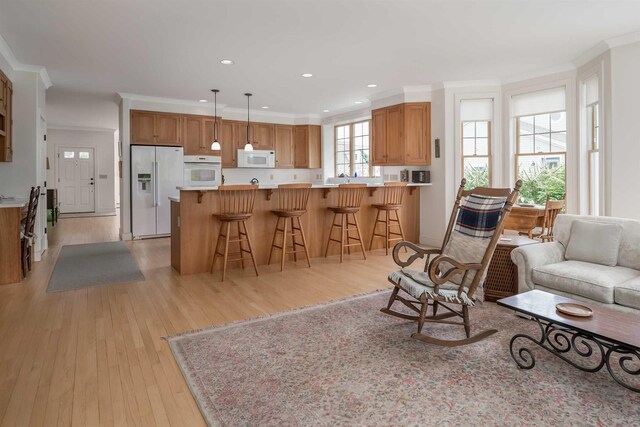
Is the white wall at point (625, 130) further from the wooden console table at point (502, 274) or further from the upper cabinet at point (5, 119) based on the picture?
the upper cabinet at point (5, 119)

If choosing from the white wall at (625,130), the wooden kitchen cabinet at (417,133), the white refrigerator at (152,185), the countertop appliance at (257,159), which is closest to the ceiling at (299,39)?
the white wall at (625,130)

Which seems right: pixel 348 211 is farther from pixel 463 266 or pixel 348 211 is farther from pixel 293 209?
pixel 463 266

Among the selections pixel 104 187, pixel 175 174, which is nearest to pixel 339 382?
pixel 175 174

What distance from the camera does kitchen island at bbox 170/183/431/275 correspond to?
439 centimetres

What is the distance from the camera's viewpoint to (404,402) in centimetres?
190

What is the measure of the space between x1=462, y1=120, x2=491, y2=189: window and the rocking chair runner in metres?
3.19

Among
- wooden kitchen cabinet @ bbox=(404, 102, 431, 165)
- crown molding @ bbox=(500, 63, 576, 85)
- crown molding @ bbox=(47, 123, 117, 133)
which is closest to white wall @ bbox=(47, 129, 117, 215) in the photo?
crown molding @ bbox=(47, 123, 117, 133)

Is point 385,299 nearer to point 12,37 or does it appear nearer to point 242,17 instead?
point 242,17

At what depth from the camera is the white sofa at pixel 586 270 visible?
8.87 feet

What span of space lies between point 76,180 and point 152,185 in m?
5.92

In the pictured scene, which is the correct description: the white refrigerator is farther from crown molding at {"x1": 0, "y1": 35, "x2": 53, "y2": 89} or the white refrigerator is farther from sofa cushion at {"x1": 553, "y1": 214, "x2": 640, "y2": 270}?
sofa cushion at {"x1": 553, "y1": 214, "x2": 640, "y2": 270}

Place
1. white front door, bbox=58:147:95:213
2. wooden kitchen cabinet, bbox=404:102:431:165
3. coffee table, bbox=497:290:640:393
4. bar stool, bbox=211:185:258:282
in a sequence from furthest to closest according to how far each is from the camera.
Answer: white front door, bbox=58:147:95:213 < wooden kitchen cabinet, bbox=404:102:431:165 < bar stool, bbox=211:185:258:282 < coffee table, bbox=497:290:640:393

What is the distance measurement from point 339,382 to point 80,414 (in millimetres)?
1271

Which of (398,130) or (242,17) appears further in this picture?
(398,130)
